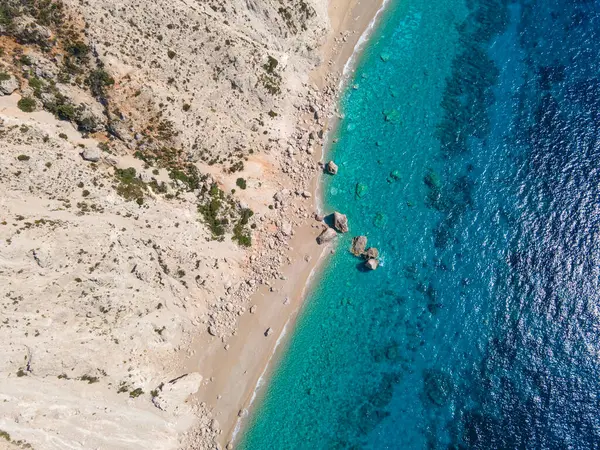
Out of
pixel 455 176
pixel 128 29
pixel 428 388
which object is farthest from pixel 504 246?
pixel 128 29

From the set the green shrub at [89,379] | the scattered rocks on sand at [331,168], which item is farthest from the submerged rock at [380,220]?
the green shrub at [89,379]

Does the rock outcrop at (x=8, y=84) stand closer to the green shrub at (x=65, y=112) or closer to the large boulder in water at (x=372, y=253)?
the green shrub at (x=65, y=112)

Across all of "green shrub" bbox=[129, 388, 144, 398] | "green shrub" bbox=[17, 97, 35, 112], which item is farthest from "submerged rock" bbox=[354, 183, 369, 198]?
"green shrub" bbox=[17, 97, 35, 112]

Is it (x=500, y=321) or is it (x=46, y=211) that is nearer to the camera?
(x=46, y=211)

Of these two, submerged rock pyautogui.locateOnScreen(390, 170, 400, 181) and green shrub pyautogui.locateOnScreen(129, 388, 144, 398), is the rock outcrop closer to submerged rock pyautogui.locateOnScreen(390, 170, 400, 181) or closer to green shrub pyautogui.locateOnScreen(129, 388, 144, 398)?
green shrub pyautogui.locateOnScreen(129, 388, 144, 398)

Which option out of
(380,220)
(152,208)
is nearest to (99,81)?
(152,208)

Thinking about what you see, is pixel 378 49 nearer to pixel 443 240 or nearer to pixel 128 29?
pixel 443 240
